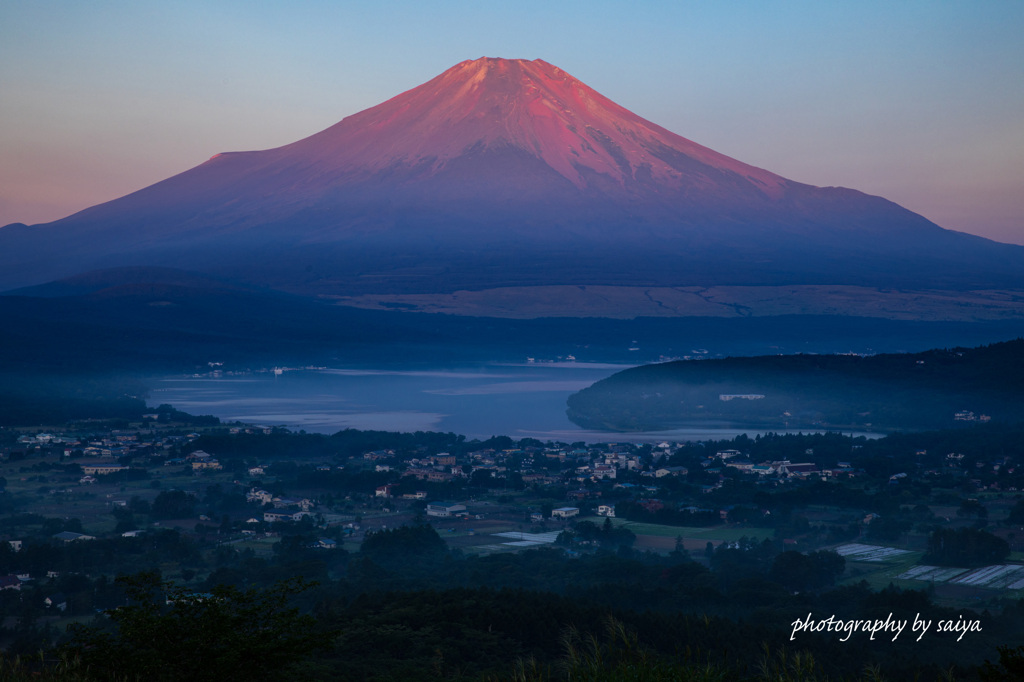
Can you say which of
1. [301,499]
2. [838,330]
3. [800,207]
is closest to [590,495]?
[301,499]

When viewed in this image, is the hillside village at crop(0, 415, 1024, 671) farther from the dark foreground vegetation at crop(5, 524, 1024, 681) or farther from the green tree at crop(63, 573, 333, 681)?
the green tree at crop(63, 573, 333, 681)

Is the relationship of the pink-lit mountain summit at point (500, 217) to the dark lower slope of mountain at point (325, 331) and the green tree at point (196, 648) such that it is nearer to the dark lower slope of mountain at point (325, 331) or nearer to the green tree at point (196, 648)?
the dark lower slope of mountain at point (325, 331)

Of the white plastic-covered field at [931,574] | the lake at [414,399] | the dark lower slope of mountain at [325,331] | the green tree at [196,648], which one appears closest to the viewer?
the green tree at [196,648]

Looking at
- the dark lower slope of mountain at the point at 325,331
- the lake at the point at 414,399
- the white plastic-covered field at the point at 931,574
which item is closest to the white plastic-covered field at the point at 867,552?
the white plastic-covered field at the point at 931,574

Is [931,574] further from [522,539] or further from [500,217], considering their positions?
[500,217]

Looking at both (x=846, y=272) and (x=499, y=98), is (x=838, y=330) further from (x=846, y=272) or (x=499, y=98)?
(x=499, y=98)

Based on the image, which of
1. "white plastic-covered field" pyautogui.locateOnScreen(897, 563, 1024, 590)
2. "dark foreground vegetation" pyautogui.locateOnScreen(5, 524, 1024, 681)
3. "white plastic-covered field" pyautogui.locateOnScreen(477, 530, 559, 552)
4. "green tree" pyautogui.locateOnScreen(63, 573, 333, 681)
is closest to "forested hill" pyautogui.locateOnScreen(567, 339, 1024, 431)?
"white plastic-covered field" pyautogui.locateOnScreen(477, 530, 559, 552)
